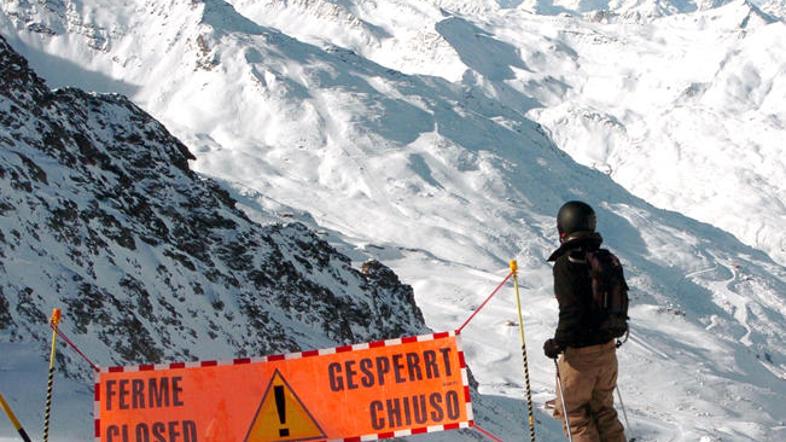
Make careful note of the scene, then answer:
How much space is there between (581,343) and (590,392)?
0.55 metres

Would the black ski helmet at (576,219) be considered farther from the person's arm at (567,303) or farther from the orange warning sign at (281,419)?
the orange warning sign at (281,419)

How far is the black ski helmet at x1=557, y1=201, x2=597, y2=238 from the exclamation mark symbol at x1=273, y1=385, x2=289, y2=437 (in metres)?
3.82

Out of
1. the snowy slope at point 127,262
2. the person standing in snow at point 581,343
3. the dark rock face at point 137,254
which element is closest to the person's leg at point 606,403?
the person standing in snow at point 581,343

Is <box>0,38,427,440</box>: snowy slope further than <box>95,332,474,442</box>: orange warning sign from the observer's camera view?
Yes

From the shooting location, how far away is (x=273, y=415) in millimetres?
11273

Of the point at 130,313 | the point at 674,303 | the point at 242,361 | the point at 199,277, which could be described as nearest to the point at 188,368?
the point at 242,361

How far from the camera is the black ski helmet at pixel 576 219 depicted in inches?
367

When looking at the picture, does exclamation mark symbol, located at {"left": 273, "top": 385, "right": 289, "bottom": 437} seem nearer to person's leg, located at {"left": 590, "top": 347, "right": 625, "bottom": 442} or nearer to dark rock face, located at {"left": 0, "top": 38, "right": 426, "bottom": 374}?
person's leg, located at {"left": 590, "top": 347, "right": 625, "bottom": 442}

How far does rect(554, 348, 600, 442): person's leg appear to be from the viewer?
9.49 metres

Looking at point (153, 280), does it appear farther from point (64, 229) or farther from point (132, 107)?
point (132, 107)

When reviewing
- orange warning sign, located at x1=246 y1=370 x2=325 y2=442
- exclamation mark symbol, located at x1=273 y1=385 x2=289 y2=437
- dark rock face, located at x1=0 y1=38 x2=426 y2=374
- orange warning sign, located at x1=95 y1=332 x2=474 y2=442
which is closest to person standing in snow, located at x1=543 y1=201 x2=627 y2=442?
orange warning sign, located at x1=95 y1=332 x2=474 y2=442

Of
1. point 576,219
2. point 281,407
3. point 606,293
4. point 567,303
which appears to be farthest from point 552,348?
point 281,407

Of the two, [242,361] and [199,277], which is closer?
[242,361]

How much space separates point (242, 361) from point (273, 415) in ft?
2.30
